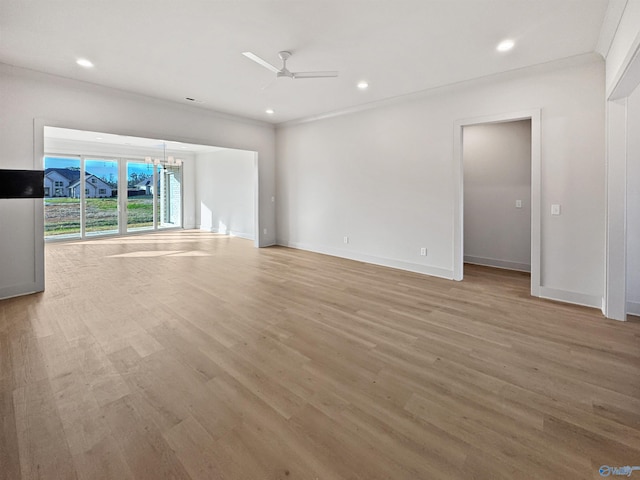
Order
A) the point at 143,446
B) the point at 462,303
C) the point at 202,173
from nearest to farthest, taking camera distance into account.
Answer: the point at 143,446
the point at 462,303
the point at 202,173

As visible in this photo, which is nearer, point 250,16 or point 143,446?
point 143,446

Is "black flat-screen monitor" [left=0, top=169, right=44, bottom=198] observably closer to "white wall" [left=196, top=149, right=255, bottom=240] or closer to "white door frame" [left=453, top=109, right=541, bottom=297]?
"white wall" [left=196, top=149, right=255, bottom=240]

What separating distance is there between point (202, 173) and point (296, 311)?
878cm

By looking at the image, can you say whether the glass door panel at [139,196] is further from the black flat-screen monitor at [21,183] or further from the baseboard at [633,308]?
the baseboard at [633,308]

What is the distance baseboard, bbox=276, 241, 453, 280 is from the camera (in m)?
4.99

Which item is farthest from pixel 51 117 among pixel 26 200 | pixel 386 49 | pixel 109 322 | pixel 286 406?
pixel 286 406

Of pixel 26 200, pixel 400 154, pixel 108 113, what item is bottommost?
pixel 26 200

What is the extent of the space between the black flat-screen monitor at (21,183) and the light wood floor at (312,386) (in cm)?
136

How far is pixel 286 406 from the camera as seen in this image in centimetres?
195

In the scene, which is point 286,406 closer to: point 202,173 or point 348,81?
point 348,81

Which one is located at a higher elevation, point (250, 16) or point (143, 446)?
point (250, 16)

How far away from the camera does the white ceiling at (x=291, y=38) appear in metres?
2.71

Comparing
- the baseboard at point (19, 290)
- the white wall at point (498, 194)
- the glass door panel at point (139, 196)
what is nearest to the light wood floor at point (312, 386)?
the baseboard at point (19, 290)

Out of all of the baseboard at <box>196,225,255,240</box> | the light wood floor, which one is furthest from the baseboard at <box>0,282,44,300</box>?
the baseboard at <box>196,225,255,240</box>
